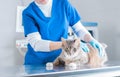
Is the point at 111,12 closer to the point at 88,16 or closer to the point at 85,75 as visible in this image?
the point at 88,16

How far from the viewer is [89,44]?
1.05 meters

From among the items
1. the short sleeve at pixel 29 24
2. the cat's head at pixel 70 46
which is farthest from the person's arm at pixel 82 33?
the short sleeve at pixel 29 24

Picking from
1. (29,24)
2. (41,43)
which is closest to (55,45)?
(41,43)

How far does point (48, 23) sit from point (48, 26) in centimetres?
2

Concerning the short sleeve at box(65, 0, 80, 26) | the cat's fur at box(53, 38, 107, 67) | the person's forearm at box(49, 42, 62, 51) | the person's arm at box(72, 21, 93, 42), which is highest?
the short sleeve at box(65, 0, 80, 26)

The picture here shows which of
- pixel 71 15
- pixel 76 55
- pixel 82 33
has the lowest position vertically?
pixel 76 55

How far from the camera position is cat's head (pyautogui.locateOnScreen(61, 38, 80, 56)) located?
38.2 inches

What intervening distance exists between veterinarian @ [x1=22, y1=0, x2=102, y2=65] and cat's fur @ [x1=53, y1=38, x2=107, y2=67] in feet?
0.13

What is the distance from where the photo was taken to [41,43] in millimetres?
988

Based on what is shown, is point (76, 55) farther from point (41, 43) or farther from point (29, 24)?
point (29, 24)

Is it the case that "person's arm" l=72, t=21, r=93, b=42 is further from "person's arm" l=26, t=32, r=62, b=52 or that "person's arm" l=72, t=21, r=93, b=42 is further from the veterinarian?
"person's arm" l=26, t=32, r=62, b=52

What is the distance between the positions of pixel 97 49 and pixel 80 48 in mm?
85

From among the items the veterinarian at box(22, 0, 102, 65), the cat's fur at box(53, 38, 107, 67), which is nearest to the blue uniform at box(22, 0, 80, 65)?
the veterinarian at box(22, 0, 102, 65)

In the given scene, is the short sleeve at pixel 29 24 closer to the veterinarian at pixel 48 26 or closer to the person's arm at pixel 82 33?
the veterinarian at pixel 48 26
